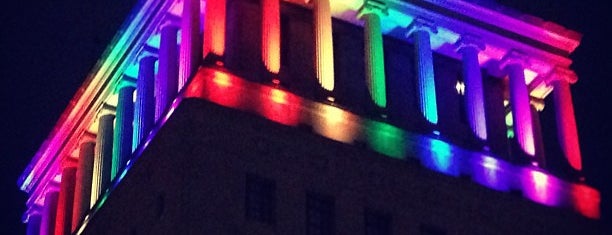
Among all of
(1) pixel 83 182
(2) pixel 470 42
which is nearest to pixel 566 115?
(2) pixel 470 42

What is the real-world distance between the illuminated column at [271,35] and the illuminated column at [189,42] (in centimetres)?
254

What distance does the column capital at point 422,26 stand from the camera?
80250 mm

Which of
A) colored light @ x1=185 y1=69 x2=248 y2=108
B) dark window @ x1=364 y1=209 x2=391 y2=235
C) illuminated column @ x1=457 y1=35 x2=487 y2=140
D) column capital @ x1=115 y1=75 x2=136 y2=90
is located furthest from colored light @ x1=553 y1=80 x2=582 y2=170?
column capital @ x1=115 y1=75 x2=136 y2=90

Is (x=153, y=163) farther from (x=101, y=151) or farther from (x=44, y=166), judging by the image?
(x=44, y=166)

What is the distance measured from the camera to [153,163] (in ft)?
236

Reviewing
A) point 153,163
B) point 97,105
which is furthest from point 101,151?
point 153,163

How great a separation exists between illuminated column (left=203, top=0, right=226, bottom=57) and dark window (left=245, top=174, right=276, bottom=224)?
575 centimetres

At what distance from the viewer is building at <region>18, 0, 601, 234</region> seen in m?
70.2

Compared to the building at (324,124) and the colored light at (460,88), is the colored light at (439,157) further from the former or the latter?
the colored light at (460,88)

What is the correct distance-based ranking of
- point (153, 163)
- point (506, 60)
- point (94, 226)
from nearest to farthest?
point (153, 163) → point (94, 226) → point (506, 60)

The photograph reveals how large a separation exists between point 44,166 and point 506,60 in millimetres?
22884

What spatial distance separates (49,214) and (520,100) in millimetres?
23084

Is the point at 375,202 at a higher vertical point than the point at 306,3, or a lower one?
lower

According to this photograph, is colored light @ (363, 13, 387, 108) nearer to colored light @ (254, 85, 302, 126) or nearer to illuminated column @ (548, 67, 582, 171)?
colored light @ (254, 85, 302, 126)
